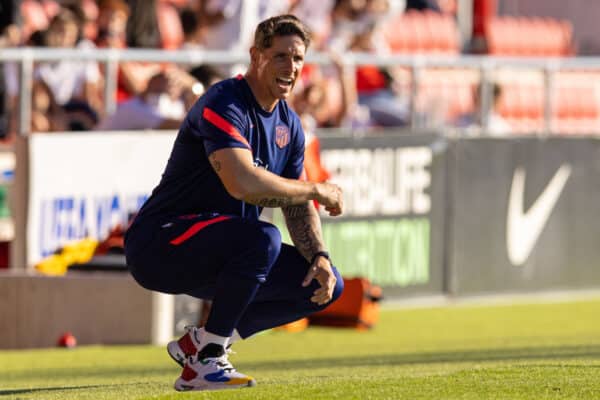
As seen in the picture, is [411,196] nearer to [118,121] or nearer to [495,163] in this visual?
[495,163]

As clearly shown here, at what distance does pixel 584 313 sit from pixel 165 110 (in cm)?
429

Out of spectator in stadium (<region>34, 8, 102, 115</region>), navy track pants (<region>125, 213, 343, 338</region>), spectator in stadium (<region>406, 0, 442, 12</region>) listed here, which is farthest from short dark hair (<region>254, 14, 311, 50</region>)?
spectator in stadium (<region>406, 0, 442, 12</region>)

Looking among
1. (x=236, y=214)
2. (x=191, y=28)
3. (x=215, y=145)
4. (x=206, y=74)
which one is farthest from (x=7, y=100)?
(x=215, y=145)

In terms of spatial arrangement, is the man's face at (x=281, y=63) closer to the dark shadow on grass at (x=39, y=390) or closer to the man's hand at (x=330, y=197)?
the man's hand at (x=330, y=197)

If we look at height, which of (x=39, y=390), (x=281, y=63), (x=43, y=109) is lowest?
(x=39, y=390)

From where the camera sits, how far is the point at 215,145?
6.59m

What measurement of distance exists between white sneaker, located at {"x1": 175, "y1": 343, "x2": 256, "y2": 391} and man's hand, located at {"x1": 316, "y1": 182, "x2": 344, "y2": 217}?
0.80 metres

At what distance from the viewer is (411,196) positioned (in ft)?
45.7

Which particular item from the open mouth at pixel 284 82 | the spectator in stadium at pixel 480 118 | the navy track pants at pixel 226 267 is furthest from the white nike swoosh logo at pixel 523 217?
the open mouth at pixel 284 82

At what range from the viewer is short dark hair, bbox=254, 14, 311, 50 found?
6770 millimetres

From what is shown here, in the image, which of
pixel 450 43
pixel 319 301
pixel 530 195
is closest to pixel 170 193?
pixel 319 301

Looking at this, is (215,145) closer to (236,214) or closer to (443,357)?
(236,214)

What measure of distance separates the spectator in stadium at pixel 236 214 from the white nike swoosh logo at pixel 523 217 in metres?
7.76

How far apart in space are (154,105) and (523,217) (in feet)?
13.5
